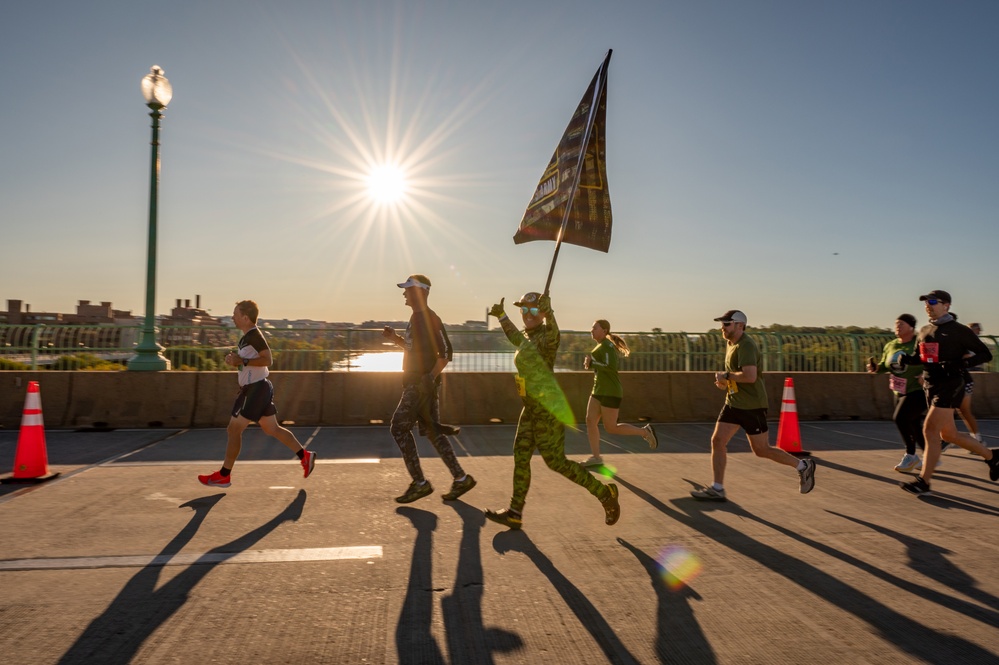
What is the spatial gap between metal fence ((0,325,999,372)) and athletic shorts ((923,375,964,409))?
683 centimetres

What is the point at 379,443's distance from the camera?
959 centimetres

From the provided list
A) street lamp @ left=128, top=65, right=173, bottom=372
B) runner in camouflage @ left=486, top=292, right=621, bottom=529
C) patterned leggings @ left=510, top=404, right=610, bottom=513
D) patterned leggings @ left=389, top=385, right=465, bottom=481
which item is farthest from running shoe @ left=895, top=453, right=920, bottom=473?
street lamp @ left=128, top=65, right=173, bottom=372

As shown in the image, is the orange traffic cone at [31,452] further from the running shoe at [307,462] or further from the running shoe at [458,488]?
the running shoe at [458,488]

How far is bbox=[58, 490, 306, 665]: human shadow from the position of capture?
10.3 feet

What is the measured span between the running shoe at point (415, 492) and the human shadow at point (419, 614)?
0.86m

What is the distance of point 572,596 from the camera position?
12.8ft

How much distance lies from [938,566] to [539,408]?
282 centimetres

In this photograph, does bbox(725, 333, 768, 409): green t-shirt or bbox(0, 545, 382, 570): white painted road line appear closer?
bbox(0, 545, 382, 570): white painted road line

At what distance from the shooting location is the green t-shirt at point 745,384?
6.21 metres

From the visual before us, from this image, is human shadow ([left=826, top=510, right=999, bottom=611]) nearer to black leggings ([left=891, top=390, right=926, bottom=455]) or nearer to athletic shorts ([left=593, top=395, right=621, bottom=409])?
black leggings ([left=891, top=390, right=926, bottom=455])

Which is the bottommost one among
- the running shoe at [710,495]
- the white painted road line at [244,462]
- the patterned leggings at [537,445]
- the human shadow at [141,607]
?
the human shadow at [141,607]

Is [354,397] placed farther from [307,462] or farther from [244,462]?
[307,462]

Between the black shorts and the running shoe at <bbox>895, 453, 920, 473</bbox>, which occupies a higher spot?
the black shorts

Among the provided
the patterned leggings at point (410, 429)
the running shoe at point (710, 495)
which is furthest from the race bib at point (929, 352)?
the patterned leggings at point (410, 429)
